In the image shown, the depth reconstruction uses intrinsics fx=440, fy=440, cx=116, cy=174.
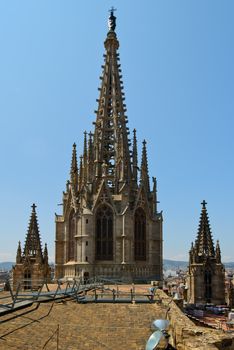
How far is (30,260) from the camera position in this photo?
54.0 m

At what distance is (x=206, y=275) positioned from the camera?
5628 cm

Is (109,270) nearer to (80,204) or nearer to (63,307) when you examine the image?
(80,204)

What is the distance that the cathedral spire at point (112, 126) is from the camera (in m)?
51.6

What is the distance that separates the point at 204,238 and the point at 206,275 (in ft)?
15.7

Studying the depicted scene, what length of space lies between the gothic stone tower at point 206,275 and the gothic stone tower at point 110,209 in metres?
6.28

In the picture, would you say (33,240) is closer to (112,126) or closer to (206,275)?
(112,126)

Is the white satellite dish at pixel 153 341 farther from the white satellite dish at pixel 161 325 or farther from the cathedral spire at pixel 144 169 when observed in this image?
the cathedral spire at pixel 144 169

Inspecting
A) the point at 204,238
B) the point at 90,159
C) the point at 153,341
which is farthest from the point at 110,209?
the point at 153,341

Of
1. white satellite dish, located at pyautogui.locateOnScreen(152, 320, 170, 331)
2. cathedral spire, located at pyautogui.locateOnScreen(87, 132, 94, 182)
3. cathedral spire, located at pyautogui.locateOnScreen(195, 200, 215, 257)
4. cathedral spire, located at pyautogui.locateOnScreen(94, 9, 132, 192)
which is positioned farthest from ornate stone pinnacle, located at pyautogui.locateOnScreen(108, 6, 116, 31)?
white satellite dish, located at pyautogui.locateOnScreen(152, 320, 170, 331)

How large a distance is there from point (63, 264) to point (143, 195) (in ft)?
40.6

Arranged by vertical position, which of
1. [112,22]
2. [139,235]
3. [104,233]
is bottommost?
[139,235]

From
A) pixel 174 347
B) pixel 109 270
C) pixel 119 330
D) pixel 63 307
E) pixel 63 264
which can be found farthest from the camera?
pixel 63 264

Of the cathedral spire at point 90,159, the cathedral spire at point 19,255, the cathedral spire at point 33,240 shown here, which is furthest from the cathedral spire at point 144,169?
the cathedral spire at point 19,255

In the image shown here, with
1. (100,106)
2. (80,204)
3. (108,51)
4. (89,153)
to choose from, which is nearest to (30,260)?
(80,204)
